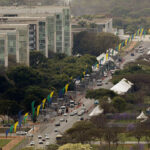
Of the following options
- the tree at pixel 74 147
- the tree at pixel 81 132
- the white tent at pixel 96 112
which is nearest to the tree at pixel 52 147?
the tree at pixel 81 132

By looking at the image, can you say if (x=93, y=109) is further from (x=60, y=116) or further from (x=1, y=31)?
(x=1, y=31)

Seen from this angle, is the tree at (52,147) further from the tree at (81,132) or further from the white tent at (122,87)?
the white tent at (122,87)

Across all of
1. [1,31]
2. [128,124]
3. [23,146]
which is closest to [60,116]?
[128,124]

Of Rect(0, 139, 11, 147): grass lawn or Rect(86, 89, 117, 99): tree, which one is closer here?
Rect(0, 139, 11, 147): grass lawn

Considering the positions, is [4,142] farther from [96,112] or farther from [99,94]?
[99,94]

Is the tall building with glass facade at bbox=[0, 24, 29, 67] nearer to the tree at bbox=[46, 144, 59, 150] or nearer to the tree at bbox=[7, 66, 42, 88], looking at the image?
the tree at bbox=[7, 66, 42, 88]

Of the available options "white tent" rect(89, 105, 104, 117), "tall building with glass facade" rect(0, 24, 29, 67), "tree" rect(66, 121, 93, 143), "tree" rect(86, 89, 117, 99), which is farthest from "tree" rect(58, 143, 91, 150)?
"tall building with glass facade" rect(0, 24, 29, 67)
